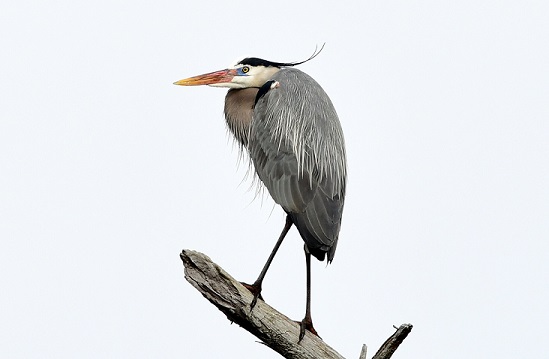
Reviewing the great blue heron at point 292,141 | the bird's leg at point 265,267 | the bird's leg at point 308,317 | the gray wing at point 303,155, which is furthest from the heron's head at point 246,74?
the bird's leg at point 308,317

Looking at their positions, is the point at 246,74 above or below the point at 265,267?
above

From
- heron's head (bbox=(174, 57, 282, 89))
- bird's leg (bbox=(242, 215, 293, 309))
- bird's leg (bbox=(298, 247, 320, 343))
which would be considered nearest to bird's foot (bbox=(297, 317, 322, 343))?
bird's leg (bbox=(298, 247, 320, 343))

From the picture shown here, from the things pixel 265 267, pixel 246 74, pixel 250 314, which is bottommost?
pixel 250 314

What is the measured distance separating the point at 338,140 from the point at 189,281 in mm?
1721

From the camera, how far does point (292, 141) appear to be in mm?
6074

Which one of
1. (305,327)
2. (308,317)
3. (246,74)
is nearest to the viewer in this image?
(305,327)

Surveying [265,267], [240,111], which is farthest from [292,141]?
[265,267]

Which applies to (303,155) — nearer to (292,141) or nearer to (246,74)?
(292,141)

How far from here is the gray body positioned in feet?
18.7

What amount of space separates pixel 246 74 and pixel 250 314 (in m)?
2.05

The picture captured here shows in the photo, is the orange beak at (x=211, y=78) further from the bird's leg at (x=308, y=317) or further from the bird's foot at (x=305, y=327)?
the bird's foot at (x=305, y=327)

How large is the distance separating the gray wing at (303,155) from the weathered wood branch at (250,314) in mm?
522

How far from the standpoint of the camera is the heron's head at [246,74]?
6.58m

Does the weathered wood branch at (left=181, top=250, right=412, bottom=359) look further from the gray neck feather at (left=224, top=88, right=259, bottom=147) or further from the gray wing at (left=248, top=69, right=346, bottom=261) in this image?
the gray neck feather at (left=224, top=88, right=259, bottom=147)
